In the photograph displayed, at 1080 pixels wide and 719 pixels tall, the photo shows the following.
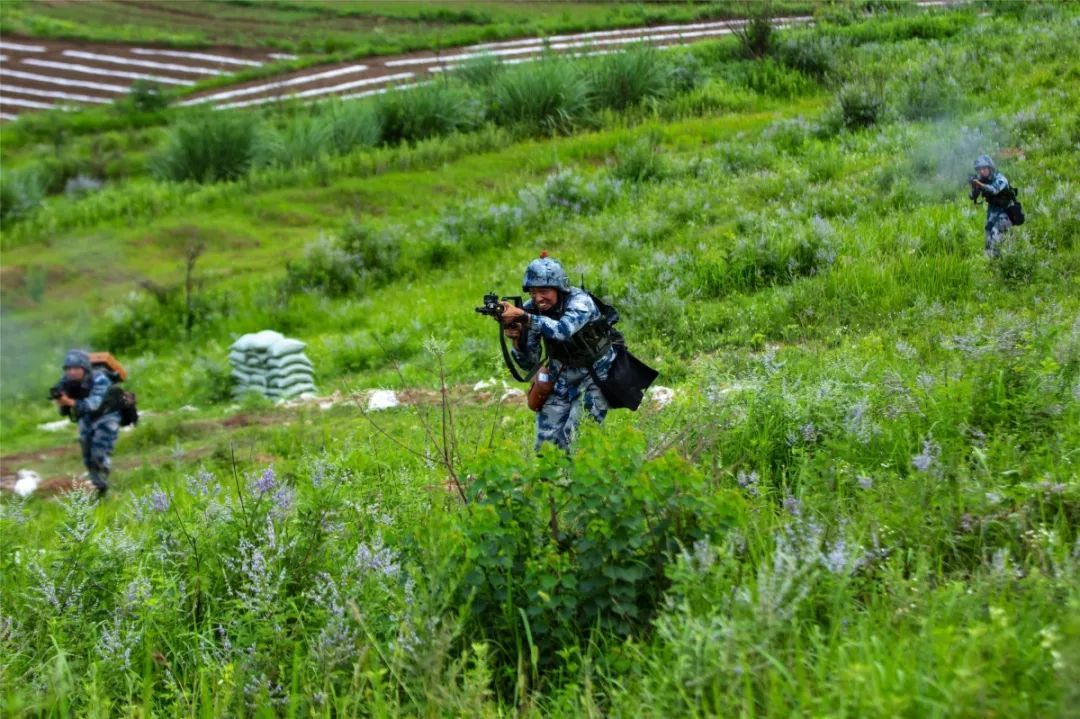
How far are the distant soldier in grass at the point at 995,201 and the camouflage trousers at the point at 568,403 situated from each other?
5.64 meters

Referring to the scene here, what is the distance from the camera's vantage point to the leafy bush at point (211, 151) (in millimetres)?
22594

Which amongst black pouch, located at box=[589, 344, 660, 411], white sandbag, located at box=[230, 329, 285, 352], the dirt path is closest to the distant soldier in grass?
black pouch, located at box=[589, 344, 660, 411]

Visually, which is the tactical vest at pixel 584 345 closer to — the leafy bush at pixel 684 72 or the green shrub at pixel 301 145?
the green shrub at pixel 301 145

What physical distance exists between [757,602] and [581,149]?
1660 cm

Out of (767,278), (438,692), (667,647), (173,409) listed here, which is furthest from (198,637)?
(173,409)

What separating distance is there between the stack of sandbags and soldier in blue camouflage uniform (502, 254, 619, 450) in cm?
680

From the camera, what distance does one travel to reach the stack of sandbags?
13.0 meters

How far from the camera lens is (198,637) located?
4.89 meters

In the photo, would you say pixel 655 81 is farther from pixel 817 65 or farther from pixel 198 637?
pixel 198 637

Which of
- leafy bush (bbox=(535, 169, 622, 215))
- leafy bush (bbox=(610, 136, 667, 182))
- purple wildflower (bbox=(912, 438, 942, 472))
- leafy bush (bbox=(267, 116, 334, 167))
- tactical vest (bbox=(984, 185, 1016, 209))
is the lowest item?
leafy bush (bbox=(267, 116, 334, 167))

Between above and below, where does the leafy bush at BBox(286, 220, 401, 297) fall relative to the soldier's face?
below

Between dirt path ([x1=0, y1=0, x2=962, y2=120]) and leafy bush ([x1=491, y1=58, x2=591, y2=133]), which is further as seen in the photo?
dirt path ([x1=0, y1=0, x2=962, y2=120])

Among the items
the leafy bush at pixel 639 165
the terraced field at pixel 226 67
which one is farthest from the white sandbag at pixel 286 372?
the terraced field at pixel 226 67

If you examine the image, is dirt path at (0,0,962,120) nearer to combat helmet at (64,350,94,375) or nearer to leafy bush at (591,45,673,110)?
leafy bush at (591,45,673,110)
